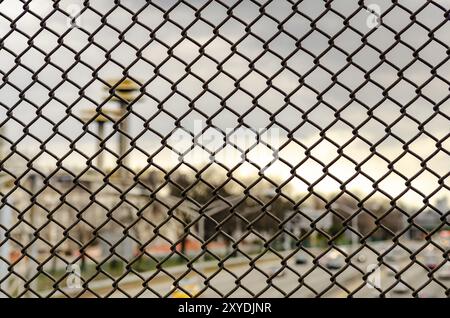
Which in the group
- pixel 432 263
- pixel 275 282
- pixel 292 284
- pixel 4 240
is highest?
pixel 292 284

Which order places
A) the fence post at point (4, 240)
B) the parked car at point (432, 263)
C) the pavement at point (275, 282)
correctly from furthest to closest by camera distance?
the fence post at point (4, 240) < the parked car at point (432, 263) < the pavement at point (275, 282)

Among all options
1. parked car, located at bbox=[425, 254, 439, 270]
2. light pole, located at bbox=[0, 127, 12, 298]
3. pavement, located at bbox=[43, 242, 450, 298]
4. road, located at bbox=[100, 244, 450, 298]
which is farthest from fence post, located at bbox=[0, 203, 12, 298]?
parked car, located at bbox=[425, 254, 439, 270]

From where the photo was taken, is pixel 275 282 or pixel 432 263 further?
pixel 275 282

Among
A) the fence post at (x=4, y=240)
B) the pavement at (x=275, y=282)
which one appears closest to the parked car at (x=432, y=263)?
the pavement at (x=275, y=282)

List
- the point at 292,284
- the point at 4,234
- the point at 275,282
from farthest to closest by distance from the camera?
the point at 292,284 → the point at 275,282 → the point at 4,234

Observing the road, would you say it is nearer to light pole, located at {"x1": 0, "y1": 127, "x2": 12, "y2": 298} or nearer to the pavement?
the pavement

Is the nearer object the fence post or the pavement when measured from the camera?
the pavement

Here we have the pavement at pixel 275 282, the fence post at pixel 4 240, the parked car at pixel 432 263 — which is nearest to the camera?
the pavement at pixel 275 282

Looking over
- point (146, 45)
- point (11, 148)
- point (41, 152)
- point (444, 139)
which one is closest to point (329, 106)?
point (444, 139)

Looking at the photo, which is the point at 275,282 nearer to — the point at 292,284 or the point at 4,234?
the point at 292,284

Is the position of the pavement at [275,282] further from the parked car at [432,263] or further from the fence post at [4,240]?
the fence post at [4,240]

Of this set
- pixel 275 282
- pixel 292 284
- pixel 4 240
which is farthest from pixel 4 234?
pixel 292 284
